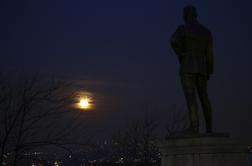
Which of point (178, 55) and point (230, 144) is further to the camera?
point (178, 55)

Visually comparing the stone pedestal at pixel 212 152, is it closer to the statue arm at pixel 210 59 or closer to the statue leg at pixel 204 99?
the statue leg at pixel 204 99

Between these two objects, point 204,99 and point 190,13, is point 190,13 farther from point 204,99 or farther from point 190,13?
point 204,99

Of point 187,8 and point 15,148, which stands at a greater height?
point 187,8

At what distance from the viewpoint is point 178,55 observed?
883 cm

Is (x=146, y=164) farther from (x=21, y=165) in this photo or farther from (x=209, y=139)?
(x=209, y=139)

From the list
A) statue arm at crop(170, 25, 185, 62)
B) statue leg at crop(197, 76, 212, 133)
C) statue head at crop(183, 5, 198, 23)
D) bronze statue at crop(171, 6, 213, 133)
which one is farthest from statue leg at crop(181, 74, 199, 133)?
statue head at crop(183, 5, 198, 23)

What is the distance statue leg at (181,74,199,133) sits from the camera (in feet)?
27.5

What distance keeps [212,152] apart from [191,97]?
4.43 feet

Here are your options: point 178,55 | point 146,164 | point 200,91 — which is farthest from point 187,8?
point 146,164

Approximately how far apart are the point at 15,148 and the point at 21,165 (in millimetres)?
5549

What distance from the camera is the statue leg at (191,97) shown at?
27.5 feet

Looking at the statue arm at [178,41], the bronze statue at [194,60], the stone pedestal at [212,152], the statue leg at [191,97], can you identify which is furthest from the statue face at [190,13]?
the stone pedestal at [212,152]

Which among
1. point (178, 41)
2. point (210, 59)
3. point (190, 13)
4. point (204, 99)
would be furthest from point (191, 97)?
point (190, 13)

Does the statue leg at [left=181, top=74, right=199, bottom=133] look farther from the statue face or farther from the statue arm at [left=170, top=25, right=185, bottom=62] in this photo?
the statue face
